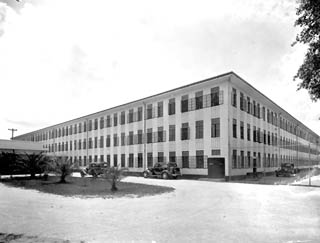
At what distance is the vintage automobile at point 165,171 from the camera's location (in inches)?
1191

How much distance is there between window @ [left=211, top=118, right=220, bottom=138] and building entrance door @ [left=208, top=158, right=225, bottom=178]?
2483 millimetres

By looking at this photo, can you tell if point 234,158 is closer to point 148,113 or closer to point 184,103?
point 184,103

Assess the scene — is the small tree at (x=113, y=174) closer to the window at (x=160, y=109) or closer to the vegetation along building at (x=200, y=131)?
the vegetation along building at (x=200, y=131)

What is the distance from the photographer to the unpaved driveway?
7.22 metres

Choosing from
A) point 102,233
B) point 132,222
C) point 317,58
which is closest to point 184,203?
point 132,222

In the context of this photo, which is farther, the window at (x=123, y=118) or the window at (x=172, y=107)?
the window at (x=123, y=118)

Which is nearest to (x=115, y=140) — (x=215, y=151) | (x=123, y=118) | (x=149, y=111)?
(x=123, y=118)

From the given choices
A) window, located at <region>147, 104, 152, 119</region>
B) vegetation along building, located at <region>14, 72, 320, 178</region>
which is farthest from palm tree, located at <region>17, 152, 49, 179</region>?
window, located at <region>147, 104, 152, 119</region>

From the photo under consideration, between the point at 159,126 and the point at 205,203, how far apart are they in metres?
→ 23.6

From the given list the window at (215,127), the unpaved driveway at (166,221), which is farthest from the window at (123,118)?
the unpaved driveway at (166,221)

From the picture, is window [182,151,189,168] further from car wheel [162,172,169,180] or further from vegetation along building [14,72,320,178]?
car wheel [162,172,169,180]

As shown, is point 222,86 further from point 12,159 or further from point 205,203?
point 12,159

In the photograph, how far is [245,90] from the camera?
3259cm

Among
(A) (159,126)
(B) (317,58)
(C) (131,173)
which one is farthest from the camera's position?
(C) (131,173)
